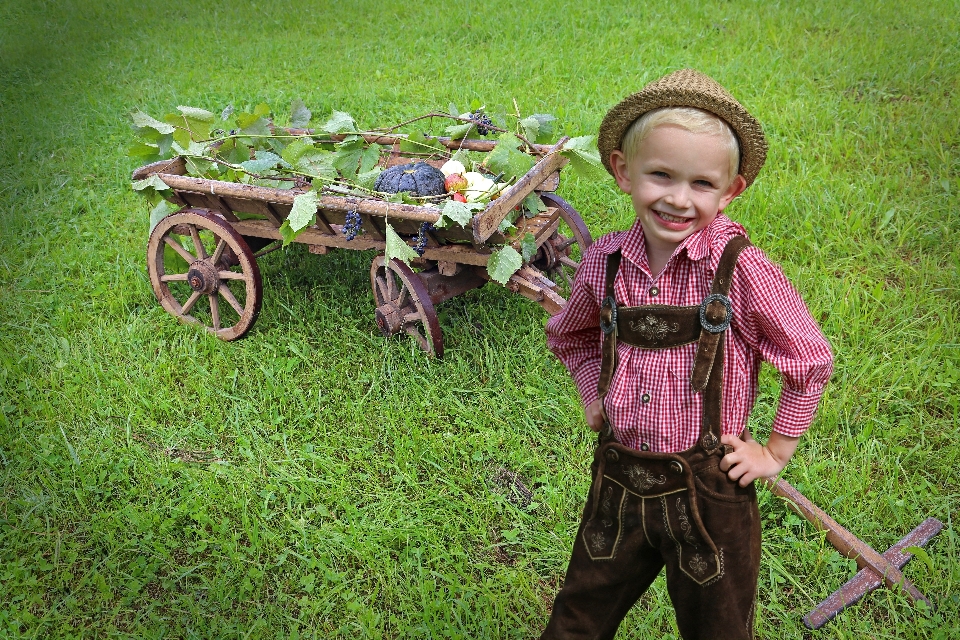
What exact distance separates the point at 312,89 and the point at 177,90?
5.17 ft

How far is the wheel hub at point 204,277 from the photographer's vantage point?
5.17 m

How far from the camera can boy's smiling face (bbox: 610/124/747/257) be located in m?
1.99

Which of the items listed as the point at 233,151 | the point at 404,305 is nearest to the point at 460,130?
the point at 404,305

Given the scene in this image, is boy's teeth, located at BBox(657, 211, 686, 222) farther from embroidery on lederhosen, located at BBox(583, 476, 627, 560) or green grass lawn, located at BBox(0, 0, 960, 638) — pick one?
green grass lawn, located at BBox(0, 0, 960, 638)

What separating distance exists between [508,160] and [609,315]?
2716mm

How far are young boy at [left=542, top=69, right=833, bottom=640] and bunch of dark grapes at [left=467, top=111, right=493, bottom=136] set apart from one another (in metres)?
3.13

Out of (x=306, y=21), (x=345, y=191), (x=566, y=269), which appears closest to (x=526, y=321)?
(x=566, y=269)

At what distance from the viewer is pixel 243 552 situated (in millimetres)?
3846

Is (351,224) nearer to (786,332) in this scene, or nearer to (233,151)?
(233,151)

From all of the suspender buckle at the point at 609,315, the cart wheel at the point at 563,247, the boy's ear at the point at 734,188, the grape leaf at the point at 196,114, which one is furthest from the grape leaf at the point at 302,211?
the boy's ear at the point at 734,188

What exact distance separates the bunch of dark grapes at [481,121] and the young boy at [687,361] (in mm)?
3127

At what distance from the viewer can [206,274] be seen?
518cm

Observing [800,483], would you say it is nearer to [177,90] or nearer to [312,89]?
[312,89]

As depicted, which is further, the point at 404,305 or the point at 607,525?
the point at 404,305
